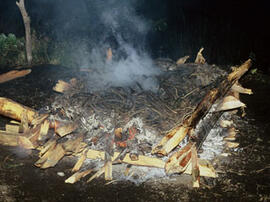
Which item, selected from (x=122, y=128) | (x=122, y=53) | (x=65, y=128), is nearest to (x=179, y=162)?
(x=122, y=128)

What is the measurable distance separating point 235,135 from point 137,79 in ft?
7.40

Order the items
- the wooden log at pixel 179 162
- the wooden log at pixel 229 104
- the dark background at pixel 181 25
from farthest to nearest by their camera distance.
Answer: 1. the dark background at pixel 181 25
2. the wooden log at pixel 229 104
3. the wooden log at pixel 179 162

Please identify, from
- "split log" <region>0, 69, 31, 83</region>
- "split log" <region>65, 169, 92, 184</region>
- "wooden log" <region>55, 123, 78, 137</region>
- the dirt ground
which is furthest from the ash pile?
"split log" <region>0, 69, 31, 83</region>

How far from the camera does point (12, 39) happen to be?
9523 millimetres

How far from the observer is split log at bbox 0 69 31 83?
701cm

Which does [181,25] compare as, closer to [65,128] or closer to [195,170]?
[65,128]

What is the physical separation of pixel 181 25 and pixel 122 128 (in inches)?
297

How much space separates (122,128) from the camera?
173 inches

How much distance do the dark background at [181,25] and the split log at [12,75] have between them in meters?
3.70

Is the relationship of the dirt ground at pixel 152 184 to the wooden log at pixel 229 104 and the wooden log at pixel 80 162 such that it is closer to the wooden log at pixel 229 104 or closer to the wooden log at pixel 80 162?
the wooden log at pixel 80 162

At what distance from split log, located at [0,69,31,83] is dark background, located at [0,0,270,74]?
146 inches

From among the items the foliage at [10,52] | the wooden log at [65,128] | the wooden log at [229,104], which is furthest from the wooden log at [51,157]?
the foliage at [10,52]

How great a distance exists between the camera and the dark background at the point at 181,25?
9.34 meters

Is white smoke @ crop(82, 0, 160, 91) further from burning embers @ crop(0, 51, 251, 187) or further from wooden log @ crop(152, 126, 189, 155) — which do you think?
wooden log @ crop(152, 126, 189, 155)
